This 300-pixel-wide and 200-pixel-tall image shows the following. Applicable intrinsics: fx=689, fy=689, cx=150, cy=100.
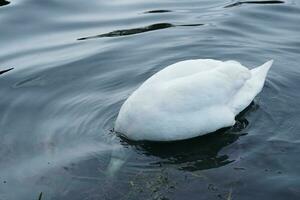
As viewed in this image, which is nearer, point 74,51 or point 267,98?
point 267,98

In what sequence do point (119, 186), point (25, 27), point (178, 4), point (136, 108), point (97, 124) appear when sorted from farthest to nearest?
point (178, 4) < point (25, 27) < point (97, 124) < point (136, 108) < point (119, 186)

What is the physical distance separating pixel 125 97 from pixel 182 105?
1.73 metres

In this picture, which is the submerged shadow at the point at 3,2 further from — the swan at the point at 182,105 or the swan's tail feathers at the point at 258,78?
the swan at the point at 182,105

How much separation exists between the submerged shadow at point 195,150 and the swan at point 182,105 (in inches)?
5.0

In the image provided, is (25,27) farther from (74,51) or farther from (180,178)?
(180,178)

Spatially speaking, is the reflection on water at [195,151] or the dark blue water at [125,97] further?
the reflection on water at [195,151]

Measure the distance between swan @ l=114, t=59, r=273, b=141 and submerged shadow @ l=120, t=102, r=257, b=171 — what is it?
0.13 m

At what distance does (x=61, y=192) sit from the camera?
22.7ft

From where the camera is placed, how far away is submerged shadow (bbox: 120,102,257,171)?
7414mm

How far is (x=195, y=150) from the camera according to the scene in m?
7.72

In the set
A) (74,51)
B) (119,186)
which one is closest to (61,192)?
(119,186)

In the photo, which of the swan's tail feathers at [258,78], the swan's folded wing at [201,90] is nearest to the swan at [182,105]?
the swan's folded wing at [201,90]

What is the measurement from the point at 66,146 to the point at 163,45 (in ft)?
13.1

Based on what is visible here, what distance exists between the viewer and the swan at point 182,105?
7.52 meters
